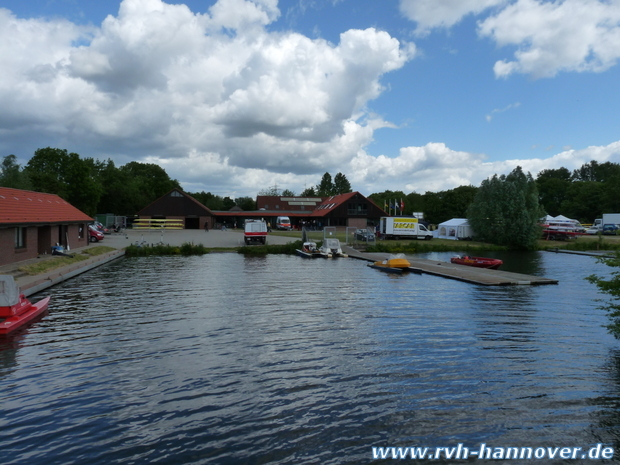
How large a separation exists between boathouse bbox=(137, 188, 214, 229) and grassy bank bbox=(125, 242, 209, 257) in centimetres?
3995

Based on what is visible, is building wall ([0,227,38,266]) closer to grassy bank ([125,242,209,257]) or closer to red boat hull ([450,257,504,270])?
grassy bank ([125,242,209,257])

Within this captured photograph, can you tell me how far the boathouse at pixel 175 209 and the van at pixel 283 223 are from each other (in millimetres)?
13862

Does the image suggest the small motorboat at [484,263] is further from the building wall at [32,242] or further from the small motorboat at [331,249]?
the building wall at [32,242]

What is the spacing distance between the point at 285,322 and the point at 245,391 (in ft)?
22.2

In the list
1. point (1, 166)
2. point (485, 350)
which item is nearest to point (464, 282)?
point (485, 350)

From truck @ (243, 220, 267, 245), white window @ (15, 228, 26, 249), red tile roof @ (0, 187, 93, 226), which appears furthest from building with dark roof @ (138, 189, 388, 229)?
white window @ (15, 228, 26, 249)

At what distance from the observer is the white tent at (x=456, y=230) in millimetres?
69812

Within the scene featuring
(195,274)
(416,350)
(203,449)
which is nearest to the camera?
(203,449)

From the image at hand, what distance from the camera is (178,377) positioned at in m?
11.1

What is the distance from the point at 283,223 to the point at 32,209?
5689cm

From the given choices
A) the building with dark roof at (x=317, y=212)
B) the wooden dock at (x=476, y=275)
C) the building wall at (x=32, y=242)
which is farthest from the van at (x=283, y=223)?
the wooden dock at (x=476, y=275)

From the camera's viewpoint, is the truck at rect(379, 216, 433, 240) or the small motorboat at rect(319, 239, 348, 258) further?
the truck at rect(379, 216, 433, 240)

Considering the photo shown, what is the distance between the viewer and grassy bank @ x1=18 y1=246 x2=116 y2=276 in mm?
26916

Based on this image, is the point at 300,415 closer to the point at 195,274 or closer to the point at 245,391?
the point at 245,391
